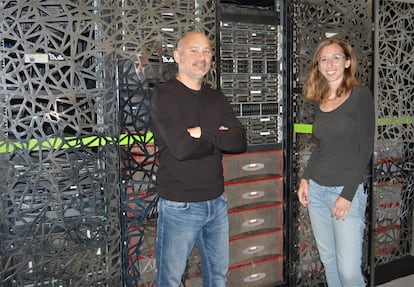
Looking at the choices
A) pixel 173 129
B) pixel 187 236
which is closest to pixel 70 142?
pixel 173 129

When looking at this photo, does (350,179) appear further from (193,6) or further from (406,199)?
(406,199)

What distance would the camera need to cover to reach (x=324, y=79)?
213cm

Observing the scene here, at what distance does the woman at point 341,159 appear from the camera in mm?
1901

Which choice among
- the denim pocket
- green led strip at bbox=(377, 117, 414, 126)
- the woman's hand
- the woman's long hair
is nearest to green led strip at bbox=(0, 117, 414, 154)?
the denim pocket

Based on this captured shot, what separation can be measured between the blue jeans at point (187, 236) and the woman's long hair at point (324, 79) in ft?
2.33

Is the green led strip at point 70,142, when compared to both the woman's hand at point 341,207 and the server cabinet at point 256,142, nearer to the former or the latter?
the server cabinet at point 256,142

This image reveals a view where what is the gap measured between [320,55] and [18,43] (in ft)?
4.70

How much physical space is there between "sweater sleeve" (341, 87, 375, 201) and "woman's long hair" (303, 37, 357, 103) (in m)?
0.10

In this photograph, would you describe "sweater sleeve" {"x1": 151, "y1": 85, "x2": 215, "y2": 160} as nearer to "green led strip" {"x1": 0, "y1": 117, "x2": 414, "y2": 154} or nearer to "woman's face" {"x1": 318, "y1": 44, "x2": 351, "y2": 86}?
"green led strip" {"x1": 0, "y1": 117, "x2": 414, "y2": 154}

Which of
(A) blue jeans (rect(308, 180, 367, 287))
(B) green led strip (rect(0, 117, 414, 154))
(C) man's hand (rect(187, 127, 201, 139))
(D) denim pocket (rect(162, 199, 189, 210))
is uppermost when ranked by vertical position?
(C) man's hand (rect(187, 127, 201, 139))

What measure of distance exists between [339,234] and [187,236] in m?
0.70

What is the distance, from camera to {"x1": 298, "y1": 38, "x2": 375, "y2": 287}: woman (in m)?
1.90

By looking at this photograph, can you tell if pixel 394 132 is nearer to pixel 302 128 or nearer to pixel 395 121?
pixel 395 121

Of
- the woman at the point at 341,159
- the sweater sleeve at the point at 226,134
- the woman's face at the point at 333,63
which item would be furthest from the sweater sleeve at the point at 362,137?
the sweater sleeve at the point at 226,134
